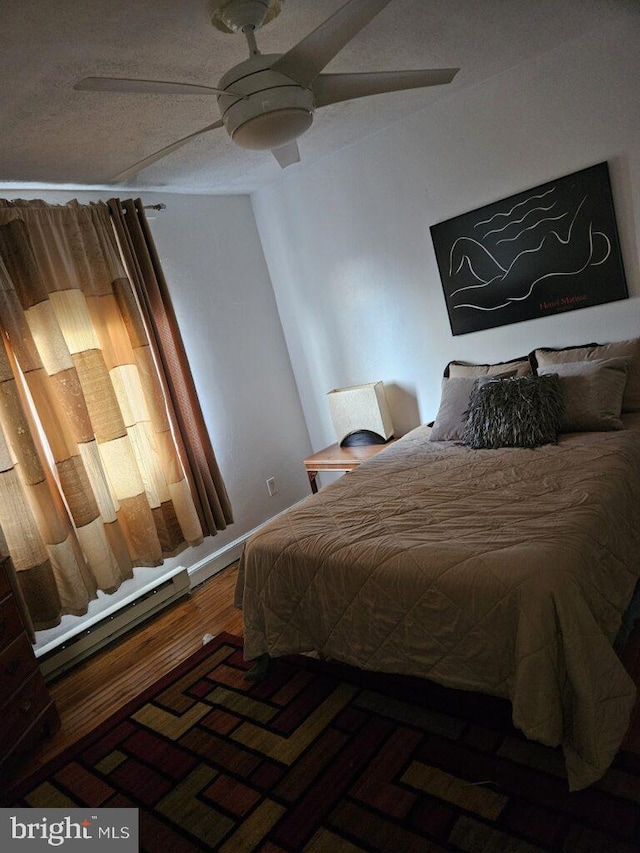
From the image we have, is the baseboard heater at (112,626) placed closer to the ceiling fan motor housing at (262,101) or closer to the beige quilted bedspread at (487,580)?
the beige quilted bedspread at (487,580)

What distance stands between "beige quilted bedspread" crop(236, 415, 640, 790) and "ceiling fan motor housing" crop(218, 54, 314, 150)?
139 centimetres

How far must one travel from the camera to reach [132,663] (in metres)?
2.95

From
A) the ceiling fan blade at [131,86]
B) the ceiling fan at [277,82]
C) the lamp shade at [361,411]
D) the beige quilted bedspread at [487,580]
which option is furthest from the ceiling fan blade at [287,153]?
the lamp shade at [361,411]

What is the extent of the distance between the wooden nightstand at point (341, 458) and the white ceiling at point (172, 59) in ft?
6.07

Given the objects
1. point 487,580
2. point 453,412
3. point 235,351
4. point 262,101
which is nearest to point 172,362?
point 235,351

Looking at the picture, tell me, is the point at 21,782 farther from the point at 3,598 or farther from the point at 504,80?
the point at 504,80

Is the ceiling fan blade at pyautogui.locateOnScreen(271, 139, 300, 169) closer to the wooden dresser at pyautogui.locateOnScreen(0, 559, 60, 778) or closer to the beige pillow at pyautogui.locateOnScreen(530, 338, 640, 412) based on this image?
the beige pillow at pyautogui.locateOnScreen(530, 338, 640, 412)

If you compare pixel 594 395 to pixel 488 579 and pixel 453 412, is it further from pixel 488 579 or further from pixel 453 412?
pixel 488 579

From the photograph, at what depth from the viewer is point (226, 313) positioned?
13.5 feet

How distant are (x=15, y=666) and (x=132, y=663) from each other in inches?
26.9

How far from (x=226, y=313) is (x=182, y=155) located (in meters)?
1.18

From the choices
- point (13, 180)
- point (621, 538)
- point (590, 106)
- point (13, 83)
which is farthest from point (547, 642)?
point (13, 180)

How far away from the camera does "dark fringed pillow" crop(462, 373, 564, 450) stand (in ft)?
9.21

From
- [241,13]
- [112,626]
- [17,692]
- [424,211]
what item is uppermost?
[241,13]
